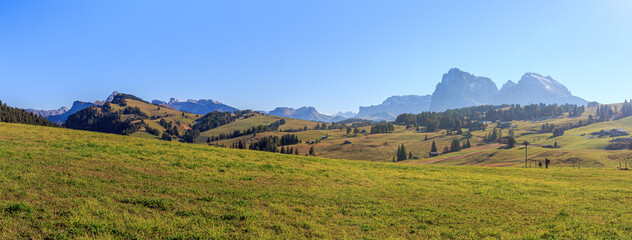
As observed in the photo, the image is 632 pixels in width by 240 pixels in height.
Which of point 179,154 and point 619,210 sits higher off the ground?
point 179,154

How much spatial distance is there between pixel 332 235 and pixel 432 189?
13122mm

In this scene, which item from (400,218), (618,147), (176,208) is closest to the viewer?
(176,208)

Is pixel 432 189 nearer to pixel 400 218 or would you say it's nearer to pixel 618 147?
pixel 400 218

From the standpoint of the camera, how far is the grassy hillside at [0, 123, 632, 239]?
11.6m

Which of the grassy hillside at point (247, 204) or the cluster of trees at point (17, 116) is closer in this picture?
the grassy hillside at point (247, 204)

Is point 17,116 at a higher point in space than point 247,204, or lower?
higher

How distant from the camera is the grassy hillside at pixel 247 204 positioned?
11.6 meters

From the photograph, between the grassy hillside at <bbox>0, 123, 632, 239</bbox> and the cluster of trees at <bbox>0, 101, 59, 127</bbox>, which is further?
the cluster of trees at <bbox>0, 101, 59, 127</bbox>

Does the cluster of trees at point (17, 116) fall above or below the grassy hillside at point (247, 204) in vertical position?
above

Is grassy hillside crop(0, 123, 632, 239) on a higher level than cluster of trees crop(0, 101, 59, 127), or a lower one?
lower

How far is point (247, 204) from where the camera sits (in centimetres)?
1536

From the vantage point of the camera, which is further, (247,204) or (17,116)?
(17,116)

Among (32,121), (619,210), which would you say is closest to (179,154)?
(619,210)

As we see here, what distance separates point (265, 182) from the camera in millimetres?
20891
